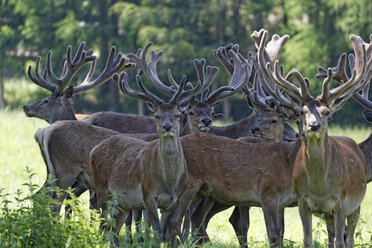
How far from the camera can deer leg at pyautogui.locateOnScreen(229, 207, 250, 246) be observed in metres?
8.99

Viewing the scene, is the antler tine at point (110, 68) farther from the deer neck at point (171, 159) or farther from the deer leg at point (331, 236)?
the deer leg at point (331, 236)

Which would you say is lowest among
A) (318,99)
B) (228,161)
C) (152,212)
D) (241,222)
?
(241,222)

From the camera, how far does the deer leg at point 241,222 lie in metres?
8.99

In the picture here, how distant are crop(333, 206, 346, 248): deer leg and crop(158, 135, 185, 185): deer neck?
154 cm

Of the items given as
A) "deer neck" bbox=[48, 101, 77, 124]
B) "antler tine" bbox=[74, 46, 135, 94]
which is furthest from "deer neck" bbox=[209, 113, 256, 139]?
"deer neck" bbox=[48, 101, 77, 124]

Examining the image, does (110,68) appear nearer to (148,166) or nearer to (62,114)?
(62,114)

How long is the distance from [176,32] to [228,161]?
79.8 ft

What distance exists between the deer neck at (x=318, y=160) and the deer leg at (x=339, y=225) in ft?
0.89

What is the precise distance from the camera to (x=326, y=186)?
24.2ft

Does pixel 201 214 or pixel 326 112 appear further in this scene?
pixel 201 214

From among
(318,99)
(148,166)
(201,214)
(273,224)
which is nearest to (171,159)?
(148,166)

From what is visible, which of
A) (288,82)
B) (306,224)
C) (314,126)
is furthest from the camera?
(288,82)

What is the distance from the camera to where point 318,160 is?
7.31m

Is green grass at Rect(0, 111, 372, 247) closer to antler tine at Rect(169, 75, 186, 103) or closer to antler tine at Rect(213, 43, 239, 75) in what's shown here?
antler tine at Rect(169, 75, 186, 103)
